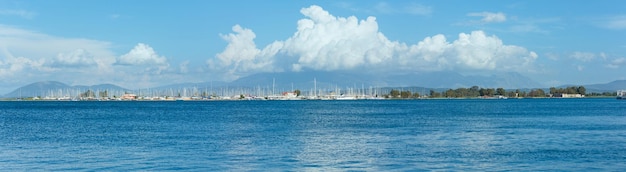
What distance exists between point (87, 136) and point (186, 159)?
24671 millimetres

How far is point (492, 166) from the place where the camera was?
121ft

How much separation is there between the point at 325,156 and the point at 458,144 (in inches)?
494

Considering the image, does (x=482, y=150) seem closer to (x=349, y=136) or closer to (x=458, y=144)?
(x=458, y=144)

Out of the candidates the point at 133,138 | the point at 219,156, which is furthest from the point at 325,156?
the point at 133,138

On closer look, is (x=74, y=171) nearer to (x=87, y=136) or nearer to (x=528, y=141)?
(x=87, y=136)

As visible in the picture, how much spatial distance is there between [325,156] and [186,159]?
826cm

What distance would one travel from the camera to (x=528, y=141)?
173ft

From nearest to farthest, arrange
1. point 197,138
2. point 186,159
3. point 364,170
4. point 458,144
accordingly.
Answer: point 364,170
point 186,159
point 458,144
point 197,138

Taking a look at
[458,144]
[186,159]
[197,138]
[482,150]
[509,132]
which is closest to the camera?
[186,159]

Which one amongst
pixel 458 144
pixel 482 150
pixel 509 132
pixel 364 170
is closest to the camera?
pixel 364 170

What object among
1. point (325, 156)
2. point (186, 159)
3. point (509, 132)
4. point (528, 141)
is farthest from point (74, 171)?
point (509, 132)

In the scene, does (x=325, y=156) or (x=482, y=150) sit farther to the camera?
(x=482, y=150)

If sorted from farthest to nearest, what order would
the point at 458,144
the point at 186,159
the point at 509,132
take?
the point at 509,132
the point at 458,144
the point at 186,159

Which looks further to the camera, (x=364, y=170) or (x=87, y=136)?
(x=87, y=136)
